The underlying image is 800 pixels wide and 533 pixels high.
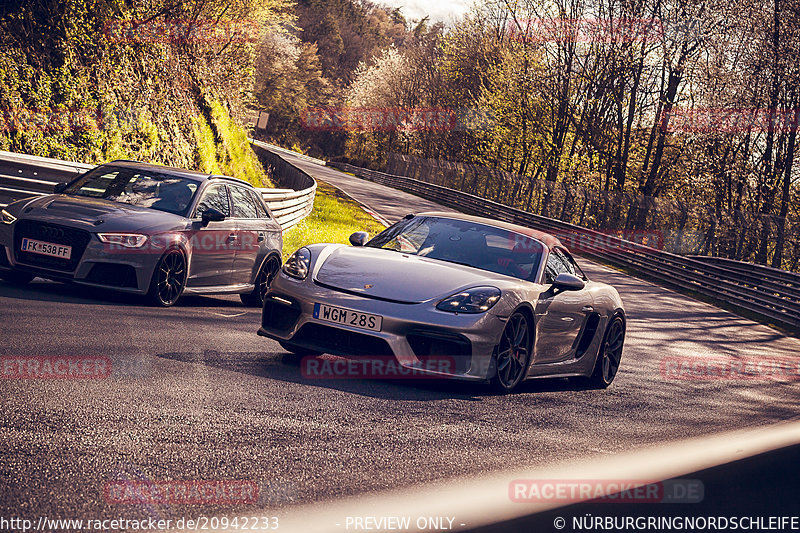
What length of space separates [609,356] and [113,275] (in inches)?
200

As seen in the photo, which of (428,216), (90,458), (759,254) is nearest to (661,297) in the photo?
(759,254)

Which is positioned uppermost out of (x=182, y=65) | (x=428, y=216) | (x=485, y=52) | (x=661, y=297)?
(x=485, y=52)

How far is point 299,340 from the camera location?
708cm

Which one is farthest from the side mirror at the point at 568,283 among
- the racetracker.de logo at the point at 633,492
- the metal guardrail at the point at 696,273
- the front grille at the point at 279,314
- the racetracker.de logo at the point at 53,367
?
the metal guardrail at the point at 696,273

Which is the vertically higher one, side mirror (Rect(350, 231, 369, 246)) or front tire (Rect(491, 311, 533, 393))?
side mirror (Rect(350, 231, 369, 246))

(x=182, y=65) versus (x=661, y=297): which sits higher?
(x=182, y=65)

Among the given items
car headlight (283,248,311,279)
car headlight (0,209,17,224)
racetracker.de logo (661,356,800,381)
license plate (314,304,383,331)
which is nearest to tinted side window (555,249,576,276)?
car headlight (283,248,311,279)

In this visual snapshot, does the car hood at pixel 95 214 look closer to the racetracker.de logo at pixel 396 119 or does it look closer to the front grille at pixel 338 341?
the front grille at pixel 338 341

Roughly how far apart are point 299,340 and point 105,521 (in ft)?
12.6

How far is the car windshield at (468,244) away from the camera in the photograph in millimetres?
7969

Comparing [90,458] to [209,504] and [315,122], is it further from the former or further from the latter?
[315,122]

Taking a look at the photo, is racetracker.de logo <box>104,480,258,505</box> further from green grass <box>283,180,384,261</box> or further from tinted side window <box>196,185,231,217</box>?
green grass <box>283,180,384,261</box>

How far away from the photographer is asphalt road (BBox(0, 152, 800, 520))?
4008 mm

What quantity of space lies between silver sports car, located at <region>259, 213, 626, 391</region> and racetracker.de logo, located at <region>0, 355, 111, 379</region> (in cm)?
151
